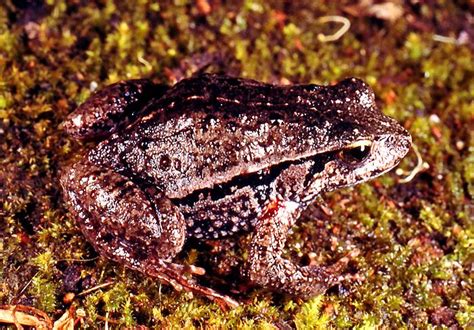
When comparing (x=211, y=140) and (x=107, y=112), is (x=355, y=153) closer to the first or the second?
(x=211, y=140)

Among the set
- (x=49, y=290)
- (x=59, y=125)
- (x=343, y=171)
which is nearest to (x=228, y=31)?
(x=59, y=125)

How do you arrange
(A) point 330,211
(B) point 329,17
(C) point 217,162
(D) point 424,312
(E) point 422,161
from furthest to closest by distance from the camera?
(B) point 329,17, (E) point 422,161, (A) point 330,211, (D) point 424,312, (C) point 217,162

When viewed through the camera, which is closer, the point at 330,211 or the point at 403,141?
the point at 403,141

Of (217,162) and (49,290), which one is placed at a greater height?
(217,162)

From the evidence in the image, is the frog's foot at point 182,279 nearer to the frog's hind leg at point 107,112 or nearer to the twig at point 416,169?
the frog's hind leg at point 107,112

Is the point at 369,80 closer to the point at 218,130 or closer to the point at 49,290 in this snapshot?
the point at 218,130

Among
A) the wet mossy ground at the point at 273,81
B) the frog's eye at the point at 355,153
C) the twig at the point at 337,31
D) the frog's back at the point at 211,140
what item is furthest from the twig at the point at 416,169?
the twig at the point at 337,31
